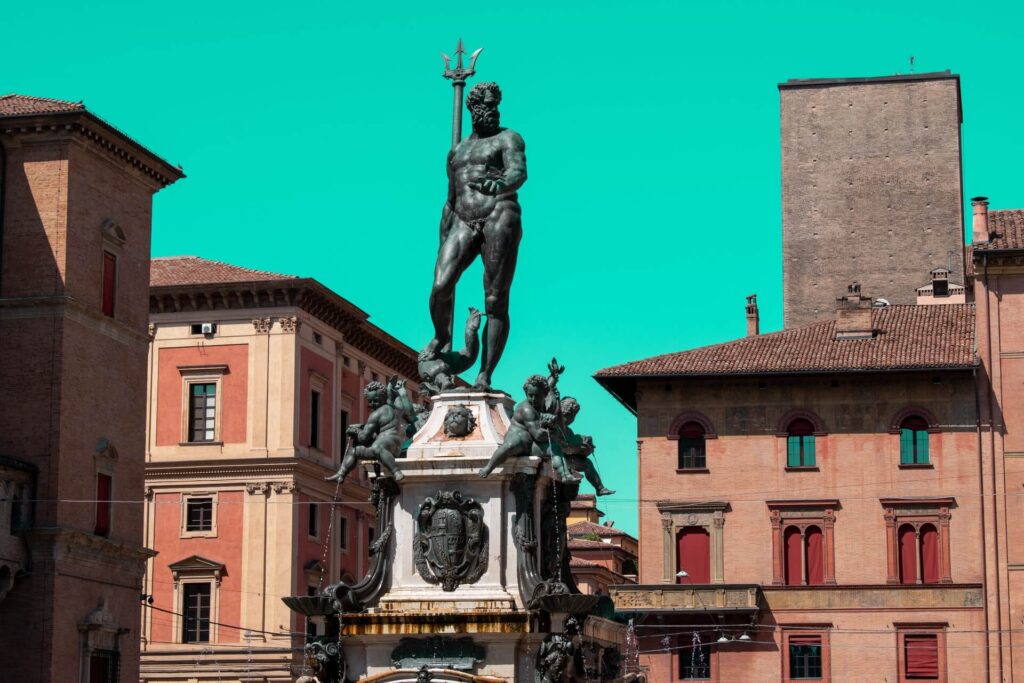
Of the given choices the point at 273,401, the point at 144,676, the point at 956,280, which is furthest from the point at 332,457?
the point at 956,280

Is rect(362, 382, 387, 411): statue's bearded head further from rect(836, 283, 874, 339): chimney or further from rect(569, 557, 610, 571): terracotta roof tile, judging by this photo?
rect(569, 557, 610, 571): terracotta roof tile

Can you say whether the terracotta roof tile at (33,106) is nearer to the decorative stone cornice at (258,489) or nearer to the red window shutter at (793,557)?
the decorative stone cornice at (258,489)

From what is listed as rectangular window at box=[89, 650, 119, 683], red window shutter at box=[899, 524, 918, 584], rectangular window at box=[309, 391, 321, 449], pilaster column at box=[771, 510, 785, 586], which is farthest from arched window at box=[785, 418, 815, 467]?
rectangular window at box=[89, 650, 119, 683]

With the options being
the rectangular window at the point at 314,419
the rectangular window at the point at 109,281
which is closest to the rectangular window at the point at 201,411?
the rectangular window at the point at 314,419

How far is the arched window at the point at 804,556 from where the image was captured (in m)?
62.7

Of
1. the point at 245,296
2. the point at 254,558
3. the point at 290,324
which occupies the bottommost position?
the point at 254,558

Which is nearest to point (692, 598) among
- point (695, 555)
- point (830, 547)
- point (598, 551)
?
point (695, 555)

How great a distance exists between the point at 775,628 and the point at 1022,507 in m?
7.97

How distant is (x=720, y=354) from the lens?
213 ft

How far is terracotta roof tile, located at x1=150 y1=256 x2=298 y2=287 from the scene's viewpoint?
220 ft

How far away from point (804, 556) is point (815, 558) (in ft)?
1.08

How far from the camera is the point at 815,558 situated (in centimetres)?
6281

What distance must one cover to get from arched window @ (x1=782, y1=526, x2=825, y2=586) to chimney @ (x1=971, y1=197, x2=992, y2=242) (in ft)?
32.5

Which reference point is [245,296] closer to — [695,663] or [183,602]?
[183,602]
